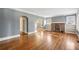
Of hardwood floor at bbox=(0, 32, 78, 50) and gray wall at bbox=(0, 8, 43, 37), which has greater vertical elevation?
gray wall at bbox=(0, 8, 43, 37)

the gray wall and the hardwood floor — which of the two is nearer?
the hardwood floor

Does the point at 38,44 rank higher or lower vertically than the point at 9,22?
lower

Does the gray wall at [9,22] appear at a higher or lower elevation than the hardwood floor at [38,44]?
higher

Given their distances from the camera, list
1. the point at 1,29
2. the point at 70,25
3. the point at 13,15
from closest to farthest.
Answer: the point at 1,29 → the point at 13,15 → the point at 70,25

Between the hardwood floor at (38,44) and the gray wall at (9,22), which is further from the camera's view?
the gray wall at (9,22)

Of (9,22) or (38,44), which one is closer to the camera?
(38,44)
